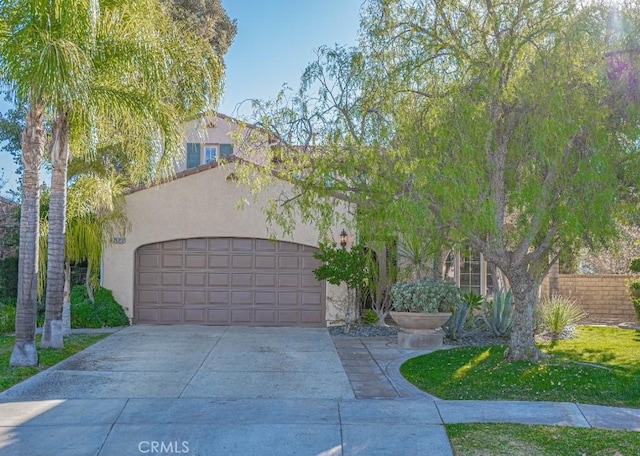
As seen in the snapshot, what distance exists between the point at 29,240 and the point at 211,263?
636 centimetres

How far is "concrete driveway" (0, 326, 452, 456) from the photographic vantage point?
6.00 m

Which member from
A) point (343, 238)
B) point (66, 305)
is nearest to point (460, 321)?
point (343, 238)

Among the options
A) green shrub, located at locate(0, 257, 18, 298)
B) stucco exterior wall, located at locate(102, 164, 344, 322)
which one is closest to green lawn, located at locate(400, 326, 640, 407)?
stucco exterior wall, located at locate(102, 164, 344, 322)

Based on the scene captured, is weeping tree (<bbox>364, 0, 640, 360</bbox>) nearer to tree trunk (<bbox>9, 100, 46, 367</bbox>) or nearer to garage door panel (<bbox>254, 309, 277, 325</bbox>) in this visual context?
tree trunk (<bbox>9, 100, 46, 367</bbox>)

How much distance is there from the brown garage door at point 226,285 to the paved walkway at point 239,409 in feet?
14.3

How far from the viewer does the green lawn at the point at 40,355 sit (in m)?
8.90

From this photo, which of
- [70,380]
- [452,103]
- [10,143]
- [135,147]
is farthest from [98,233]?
[10,143]

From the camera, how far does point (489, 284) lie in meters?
17.0

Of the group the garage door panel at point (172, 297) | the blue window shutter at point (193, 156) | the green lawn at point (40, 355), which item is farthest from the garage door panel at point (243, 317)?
the blue window shutter at point (193, 156)

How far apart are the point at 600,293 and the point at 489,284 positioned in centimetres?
446

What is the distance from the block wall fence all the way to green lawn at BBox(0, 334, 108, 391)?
523 inches

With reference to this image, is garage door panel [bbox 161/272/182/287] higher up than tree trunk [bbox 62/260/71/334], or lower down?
higher up

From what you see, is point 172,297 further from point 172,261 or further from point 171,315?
point 172,261

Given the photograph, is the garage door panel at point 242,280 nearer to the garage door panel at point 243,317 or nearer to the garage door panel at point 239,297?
the garage door panel at point 239,297
